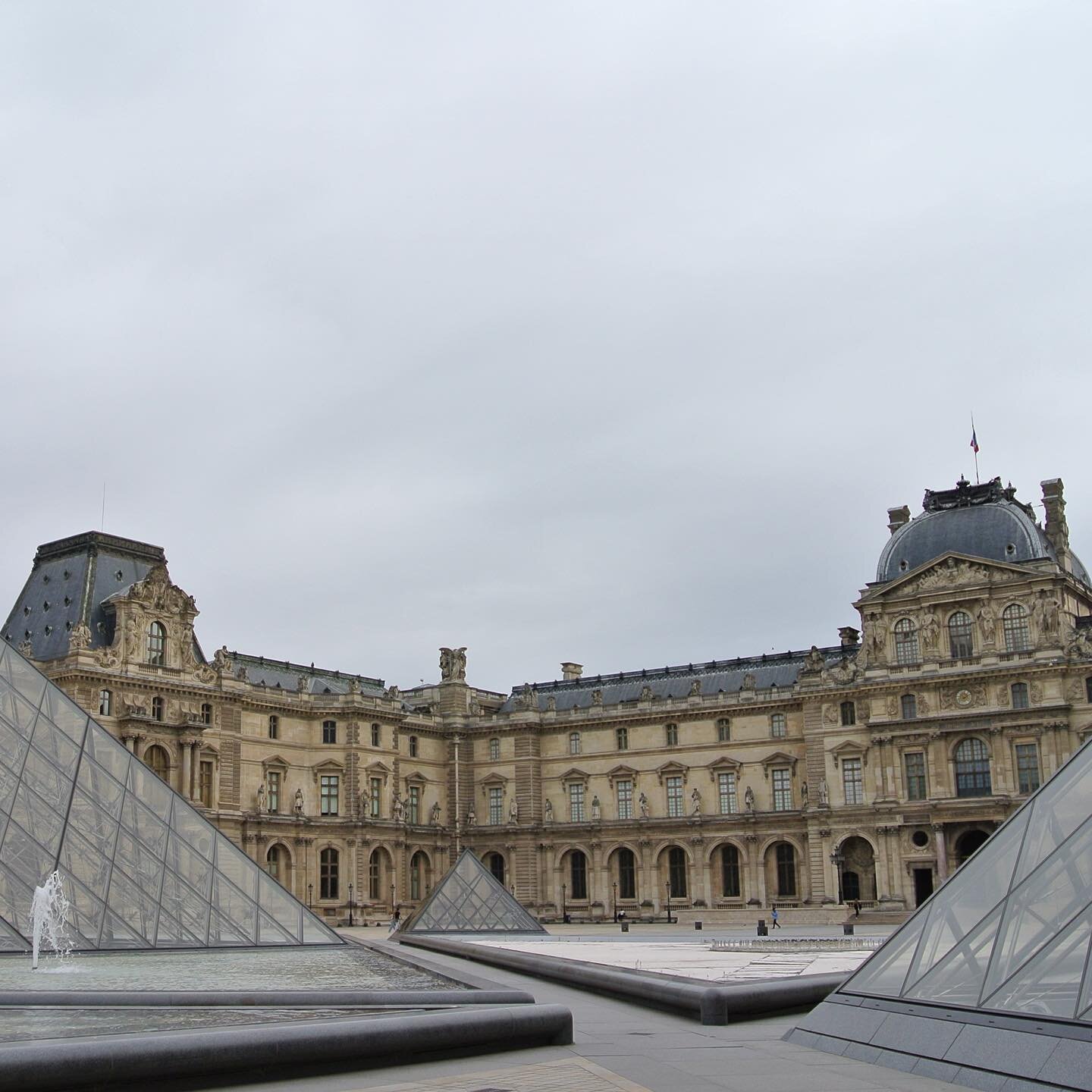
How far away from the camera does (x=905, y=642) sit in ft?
206

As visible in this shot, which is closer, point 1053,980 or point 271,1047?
point 1053,980

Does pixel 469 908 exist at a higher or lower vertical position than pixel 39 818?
lower

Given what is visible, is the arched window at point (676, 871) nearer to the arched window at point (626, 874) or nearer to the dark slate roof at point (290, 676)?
the arched window at point (626, 874)

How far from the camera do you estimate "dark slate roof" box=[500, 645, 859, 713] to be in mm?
69625

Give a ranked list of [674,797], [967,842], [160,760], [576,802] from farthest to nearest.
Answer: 1. [576,802]
2. [674,797]
3. [967,842]
4. [160,760]

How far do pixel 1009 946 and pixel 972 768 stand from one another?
51.0 m

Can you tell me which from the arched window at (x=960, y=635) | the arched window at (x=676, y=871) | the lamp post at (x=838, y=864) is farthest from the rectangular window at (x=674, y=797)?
the arched window at (x=960, y=635)

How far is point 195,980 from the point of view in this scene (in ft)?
64.9

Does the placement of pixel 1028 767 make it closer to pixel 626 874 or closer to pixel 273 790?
pixel 626 874

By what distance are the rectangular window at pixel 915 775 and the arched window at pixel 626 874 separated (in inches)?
600

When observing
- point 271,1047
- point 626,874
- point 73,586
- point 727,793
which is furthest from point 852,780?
point 271,1047

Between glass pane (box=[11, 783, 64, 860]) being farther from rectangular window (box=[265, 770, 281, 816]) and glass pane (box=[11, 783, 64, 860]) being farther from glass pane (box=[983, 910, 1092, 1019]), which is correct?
rectangular window (box=[265, 770, 281, 816])

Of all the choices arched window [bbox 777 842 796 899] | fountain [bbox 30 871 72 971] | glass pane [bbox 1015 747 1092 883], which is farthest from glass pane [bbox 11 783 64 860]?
arched window [bbox 777 842 796 899]

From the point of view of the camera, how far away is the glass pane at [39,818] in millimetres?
25109
